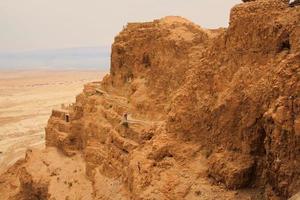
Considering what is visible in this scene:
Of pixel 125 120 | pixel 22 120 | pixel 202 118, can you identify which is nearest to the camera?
pixel 202 118

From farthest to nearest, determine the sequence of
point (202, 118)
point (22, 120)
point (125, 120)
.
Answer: point (22, 120), point (125, 120), point (202, 118)

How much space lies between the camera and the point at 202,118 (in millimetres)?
14719

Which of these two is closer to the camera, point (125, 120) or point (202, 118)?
point (202, 118)

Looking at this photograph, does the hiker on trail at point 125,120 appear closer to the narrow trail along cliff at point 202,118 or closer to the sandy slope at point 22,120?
the narrow trail along cliff at point 202,118

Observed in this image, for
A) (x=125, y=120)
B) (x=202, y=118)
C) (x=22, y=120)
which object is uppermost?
(x=202, y=118)

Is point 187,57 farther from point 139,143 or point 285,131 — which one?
point 285,131

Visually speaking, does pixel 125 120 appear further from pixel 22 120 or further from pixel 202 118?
pixel 22 120

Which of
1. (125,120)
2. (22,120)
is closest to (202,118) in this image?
(125,120)

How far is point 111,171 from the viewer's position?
19.5 meters

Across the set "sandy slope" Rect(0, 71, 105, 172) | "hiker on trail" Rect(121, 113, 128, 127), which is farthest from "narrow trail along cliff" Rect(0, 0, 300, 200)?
"sandy slope" Rect(0, 71, 105, 172)

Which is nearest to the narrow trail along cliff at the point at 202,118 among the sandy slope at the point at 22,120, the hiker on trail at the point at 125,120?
the hiker on trail at the point at 125,120

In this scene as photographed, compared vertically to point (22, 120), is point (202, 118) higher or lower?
higher

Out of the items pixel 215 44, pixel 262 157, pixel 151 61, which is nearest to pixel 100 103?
pixel 151 61

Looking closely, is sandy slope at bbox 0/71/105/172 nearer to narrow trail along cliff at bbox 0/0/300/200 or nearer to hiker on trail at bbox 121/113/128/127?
narrow trail along cliff at bbox 0/0/300/200
